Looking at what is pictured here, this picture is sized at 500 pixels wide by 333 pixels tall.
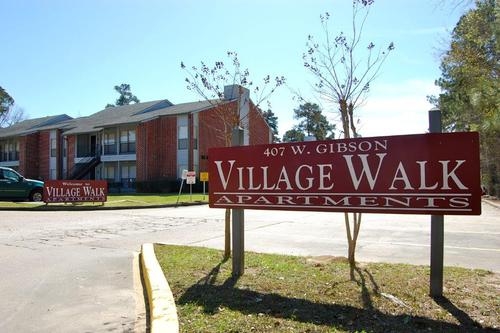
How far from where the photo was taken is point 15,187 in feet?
83.5

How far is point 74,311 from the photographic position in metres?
5.27

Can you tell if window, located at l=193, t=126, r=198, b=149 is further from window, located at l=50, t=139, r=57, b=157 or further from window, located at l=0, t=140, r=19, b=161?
window, located at l=0, t=140, r=19, b=161

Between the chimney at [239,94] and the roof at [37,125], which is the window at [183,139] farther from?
the chimney at [239,94]

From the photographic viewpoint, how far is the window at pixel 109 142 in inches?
1759

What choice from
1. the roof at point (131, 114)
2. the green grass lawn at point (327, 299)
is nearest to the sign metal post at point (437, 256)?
the green grass lawn at point (327, 299)

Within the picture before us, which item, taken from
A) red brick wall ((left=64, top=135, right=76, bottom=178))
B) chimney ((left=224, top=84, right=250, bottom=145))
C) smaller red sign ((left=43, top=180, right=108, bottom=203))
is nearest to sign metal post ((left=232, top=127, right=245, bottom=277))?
chimney ((left=224, top=84, right=250, bottom=145))

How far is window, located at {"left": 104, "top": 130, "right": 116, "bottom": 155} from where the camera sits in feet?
147

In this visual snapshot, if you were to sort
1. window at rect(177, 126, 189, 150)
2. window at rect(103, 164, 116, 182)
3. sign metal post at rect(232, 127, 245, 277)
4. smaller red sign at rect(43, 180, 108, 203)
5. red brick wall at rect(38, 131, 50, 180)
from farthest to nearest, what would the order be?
red brick wall at rect(38, 131, 50, 180)
window at rect(103, 164, 116, 182)
window at rect(177, 126, 189, 150)
smaller red sign at rect(43, 180, 108, 203)
sign metal post at rect(232, 127, 245, 277)

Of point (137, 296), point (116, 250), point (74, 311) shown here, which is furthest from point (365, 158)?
point (116, 250)

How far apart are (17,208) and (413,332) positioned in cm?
2072

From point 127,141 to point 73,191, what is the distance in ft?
67.2

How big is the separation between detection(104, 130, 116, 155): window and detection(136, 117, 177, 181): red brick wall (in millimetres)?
3881

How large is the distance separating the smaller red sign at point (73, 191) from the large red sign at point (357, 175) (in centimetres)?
1864

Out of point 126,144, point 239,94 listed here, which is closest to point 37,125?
point 126,144
